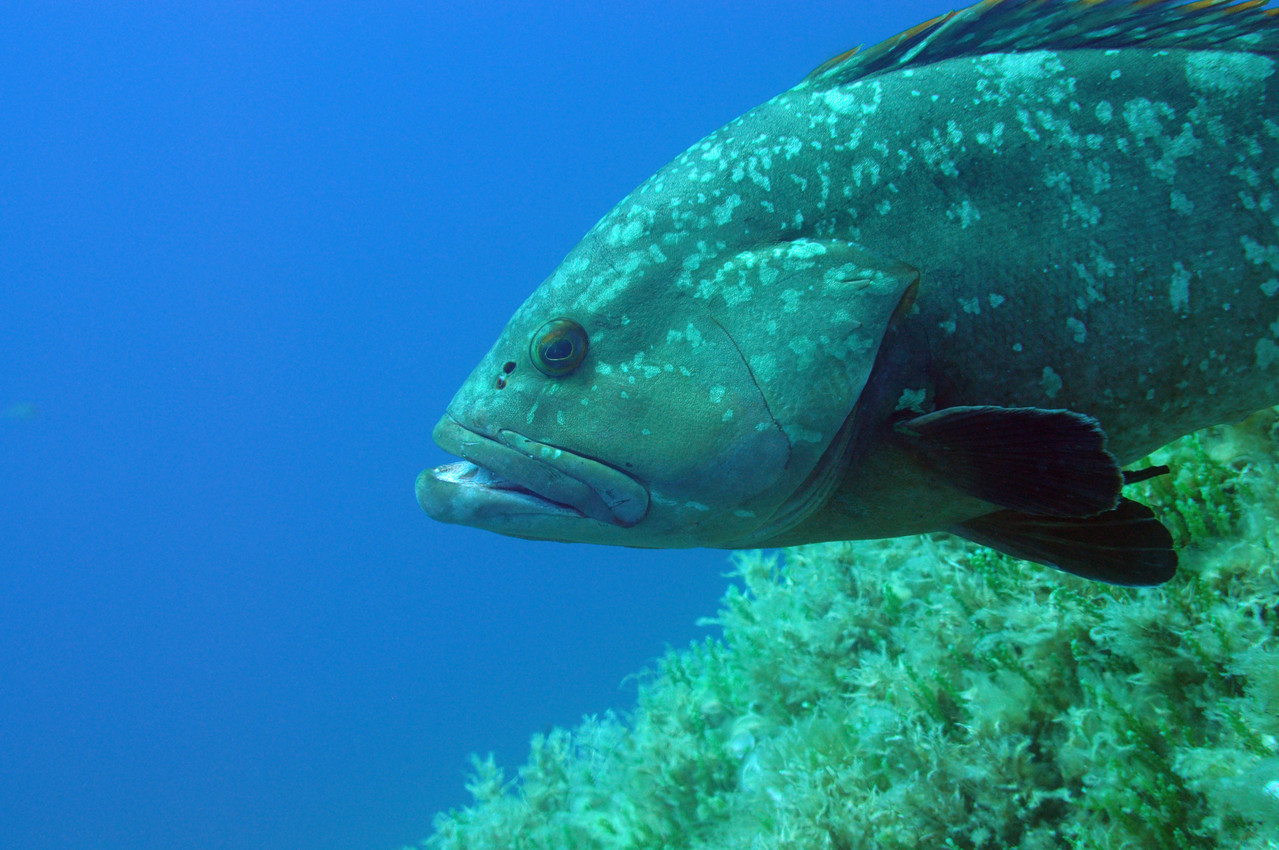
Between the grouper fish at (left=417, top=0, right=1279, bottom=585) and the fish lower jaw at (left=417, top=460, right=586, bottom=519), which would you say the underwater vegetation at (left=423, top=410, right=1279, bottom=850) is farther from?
the fish lower jaw at (left=417, top=460, right=586, bottom=519)

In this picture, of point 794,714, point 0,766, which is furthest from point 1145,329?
point 0,766

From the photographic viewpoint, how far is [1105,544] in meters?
2.05

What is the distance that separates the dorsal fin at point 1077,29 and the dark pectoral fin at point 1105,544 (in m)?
1.48

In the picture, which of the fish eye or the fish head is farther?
the fish eye

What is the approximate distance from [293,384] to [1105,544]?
13260 cm

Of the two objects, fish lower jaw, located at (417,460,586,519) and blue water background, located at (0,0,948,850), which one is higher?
blue water background, located at (0,0,948,850)

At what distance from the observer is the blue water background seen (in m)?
56.8

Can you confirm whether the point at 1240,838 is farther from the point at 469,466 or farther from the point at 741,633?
the point at 741,633

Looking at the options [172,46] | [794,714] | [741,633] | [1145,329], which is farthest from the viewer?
[172,46]

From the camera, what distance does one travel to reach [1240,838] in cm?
201

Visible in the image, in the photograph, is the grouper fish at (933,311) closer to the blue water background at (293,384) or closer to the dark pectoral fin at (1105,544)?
the dark pectoral fin at (1105,544)

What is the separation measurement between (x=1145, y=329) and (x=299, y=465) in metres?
121

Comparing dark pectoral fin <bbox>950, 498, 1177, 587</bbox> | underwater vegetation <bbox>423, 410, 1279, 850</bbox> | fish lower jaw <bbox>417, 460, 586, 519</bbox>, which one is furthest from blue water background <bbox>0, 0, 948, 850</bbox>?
dark pectoral fin <bbox>950, 498, 1177, 587</bbox>

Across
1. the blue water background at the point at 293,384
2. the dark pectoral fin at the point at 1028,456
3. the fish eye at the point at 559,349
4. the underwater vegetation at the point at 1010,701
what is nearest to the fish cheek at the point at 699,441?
the fish eye at the point at 559,349
